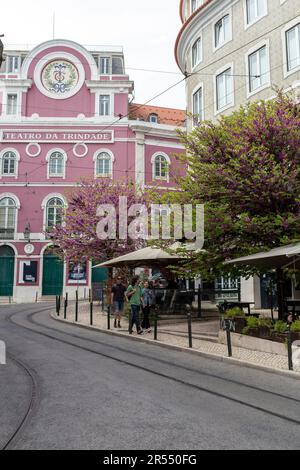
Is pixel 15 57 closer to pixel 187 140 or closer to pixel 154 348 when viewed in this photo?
pixel 187 140

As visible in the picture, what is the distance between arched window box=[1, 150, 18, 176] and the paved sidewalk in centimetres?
2007

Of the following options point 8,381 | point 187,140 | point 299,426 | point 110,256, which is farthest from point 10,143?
point 299,426

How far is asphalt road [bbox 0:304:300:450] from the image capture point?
4473 millimetres

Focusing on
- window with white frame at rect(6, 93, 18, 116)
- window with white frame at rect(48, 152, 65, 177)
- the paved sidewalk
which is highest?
window with white frame at rect(6, 93, 18, 116)

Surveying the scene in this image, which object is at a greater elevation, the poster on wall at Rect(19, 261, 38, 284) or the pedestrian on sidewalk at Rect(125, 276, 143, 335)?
the poster on wall at Rect(19, 261, 38, 284)

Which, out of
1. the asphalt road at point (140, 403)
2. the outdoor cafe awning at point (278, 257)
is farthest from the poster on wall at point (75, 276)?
the asphalt road at point (140, 403)

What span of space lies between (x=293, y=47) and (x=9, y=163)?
78.1ft

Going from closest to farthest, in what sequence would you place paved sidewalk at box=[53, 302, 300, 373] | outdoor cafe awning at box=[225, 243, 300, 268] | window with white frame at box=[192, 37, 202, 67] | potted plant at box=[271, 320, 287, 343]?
paved sidewalk at box=[53, 302, 300, 373]
outdoor cafe awning at box=[225, 243, 300, 268]
potted plant at box=[271, 320, 287, 343]
window with white frame at box=[192, 37, 202, 67]

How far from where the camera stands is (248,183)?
11195 mm

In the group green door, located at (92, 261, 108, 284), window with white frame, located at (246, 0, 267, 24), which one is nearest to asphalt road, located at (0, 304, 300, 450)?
window with white frame, located at (246, 0, 267, 24)

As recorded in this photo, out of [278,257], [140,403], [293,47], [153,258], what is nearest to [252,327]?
[278,257]

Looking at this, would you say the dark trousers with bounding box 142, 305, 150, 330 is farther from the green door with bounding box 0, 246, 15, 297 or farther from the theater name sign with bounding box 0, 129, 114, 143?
the theater name sign with bounding box 0, 129, 114, 143

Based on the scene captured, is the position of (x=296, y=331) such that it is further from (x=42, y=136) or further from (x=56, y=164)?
(x=42, y=136)

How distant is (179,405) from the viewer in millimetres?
5805
